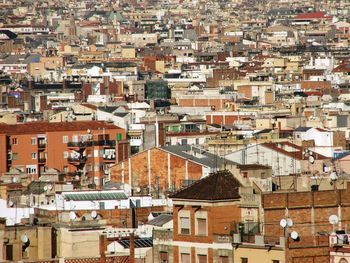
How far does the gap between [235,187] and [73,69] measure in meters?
116

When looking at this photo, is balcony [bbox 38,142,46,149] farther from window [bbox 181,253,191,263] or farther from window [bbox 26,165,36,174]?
window [bbox 181,253,191,263]

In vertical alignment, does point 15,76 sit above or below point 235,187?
below

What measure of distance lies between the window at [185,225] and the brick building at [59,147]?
35.8m

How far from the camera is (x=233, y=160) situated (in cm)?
4938

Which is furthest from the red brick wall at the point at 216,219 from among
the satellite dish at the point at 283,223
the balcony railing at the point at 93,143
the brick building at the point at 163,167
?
the balcony railing at the point at 93,143

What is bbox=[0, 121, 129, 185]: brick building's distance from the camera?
66500mm

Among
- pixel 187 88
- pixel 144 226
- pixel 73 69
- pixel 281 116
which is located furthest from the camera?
pixel 73 69

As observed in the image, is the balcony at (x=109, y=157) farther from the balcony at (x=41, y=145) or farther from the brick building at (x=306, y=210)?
the brick building at (x=306, y=210)

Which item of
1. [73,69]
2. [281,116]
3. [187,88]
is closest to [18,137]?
[281,116]

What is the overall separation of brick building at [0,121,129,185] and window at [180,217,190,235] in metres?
35.8

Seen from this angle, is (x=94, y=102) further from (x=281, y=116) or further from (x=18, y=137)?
(x=18, y=137)

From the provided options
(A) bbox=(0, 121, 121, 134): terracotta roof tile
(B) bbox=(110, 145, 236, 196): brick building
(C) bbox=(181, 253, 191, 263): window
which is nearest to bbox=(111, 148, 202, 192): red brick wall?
(B) bbox=(110, 145, 236, 196): brick building

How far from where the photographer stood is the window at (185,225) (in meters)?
29.2

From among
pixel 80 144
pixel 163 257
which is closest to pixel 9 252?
pixel 163 257
